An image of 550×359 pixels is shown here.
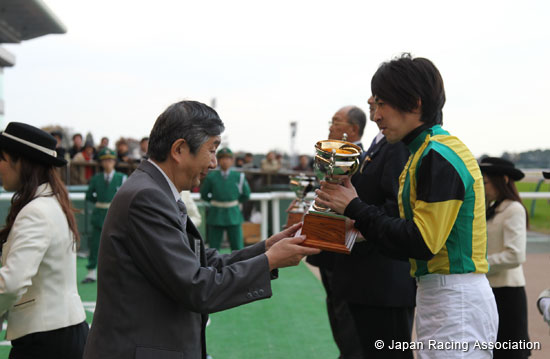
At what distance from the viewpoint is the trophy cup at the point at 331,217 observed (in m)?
2.25

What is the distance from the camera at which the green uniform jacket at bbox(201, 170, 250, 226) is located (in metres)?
8.66

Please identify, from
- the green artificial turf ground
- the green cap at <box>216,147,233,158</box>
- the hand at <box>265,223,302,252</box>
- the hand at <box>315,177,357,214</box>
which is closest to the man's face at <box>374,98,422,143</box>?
the hand at <box>315,177,357,214</box>

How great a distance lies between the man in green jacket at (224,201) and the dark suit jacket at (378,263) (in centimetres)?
561

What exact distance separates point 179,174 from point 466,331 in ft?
4.15

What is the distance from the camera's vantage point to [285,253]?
1953mm

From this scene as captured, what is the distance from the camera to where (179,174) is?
1.93m

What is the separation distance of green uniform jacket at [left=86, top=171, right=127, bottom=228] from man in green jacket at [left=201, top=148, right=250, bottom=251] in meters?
1.44

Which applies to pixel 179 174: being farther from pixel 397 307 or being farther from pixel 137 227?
pixel 397 307

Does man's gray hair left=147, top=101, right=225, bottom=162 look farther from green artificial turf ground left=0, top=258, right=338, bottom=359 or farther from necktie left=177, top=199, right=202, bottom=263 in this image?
green artificial turf ground left=0, top=258, right=338, bottom=359

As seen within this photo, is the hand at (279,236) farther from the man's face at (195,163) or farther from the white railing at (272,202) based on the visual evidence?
the white railing at (272,202)

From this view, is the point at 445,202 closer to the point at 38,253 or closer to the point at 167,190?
the point at 167,190

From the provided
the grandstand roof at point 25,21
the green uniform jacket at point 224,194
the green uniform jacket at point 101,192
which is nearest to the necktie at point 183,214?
the green uniform jacket at point 224,194

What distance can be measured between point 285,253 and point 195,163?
46 centimetres

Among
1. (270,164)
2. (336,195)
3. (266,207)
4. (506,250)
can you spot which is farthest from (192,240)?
(270,164)
